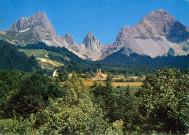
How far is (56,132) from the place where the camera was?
13.9 meters

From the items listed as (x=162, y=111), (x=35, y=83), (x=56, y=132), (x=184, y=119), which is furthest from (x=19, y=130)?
(x=35, y=83)

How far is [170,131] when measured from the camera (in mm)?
12703

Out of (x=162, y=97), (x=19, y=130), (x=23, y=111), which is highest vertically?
(x=162, y=97)

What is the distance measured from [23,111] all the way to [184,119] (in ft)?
123

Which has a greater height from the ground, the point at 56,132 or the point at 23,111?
the point at 56,132

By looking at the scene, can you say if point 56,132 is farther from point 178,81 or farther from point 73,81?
point 73,81

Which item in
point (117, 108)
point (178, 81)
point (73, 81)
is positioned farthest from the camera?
point (73, 81)

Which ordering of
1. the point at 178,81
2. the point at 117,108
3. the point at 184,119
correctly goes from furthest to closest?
the point at 117,108, the point at 178,81, the point at 184,119

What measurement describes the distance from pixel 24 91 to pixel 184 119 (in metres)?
40.6

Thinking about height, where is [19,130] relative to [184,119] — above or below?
below

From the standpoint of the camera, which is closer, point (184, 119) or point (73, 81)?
point (184, 119)

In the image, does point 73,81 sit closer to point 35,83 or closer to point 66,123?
point 35,83

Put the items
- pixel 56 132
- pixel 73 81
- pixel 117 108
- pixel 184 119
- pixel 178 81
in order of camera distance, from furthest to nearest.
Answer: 1. pixel 73 81
2. pixel 117 108
3. pixel 178 81
4. pixel 56 132
5. pixel 184 119

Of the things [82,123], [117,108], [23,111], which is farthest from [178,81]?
[23,111]
